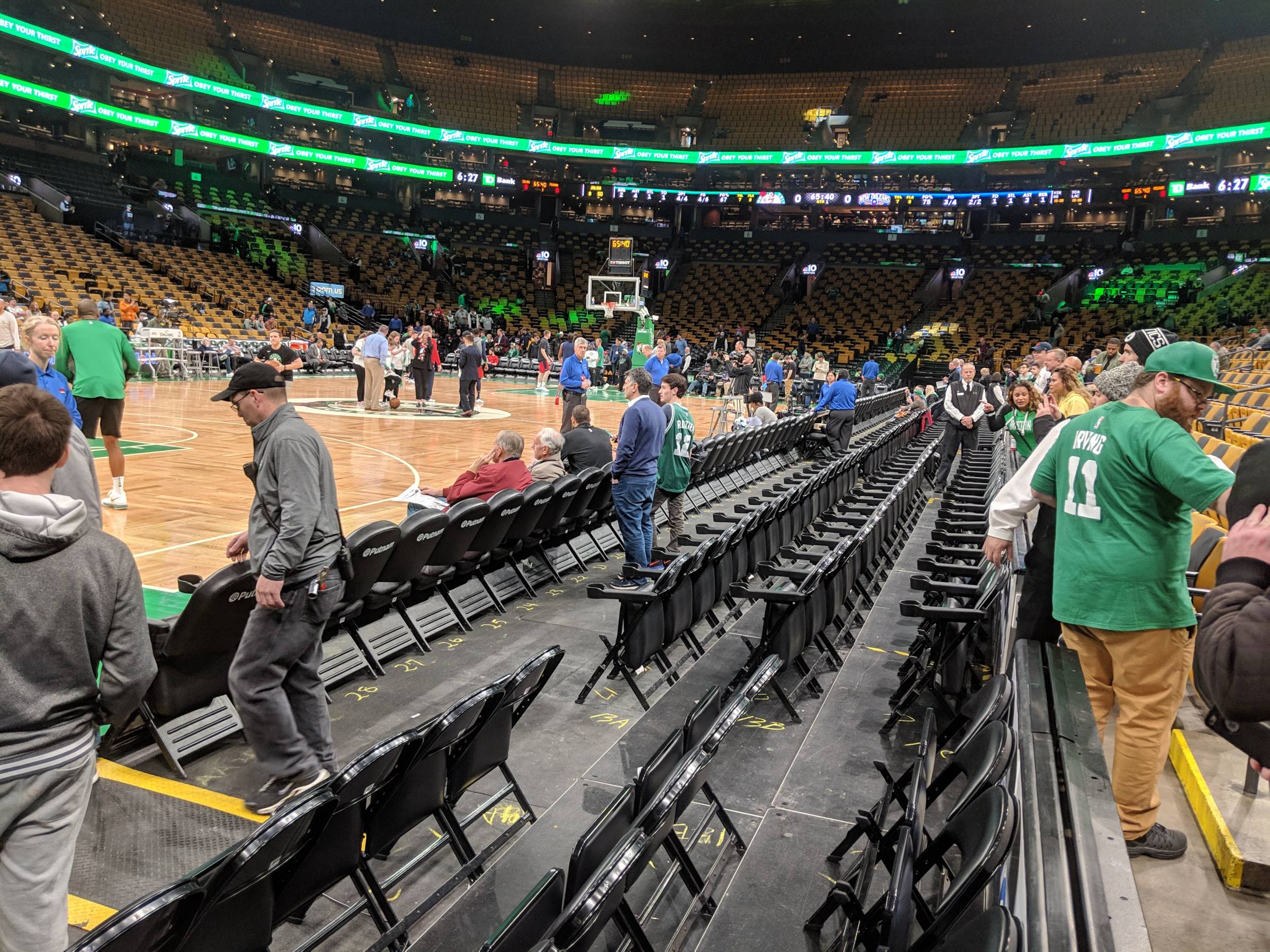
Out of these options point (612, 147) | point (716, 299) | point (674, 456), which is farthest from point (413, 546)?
point (612, 147)

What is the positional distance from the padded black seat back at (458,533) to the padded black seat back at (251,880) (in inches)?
109

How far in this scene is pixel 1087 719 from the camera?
2.20 meters

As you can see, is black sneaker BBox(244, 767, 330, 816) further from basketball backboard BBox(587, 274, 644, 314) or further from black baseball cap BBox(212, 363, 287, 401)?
basketball backboard BBox(587, 274, 644, 314)

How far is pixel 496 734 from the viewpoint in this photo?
293 centimetres

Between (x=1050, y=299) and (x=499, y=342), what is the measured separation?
21.0 metres

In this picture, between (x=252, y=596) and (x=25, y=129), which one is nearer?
(x=252, y=596)

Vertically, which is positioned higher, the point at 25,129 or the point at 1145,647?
the point at 25,129

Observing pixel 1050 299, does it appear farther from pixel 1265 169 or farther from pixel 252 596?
pixel 252 596

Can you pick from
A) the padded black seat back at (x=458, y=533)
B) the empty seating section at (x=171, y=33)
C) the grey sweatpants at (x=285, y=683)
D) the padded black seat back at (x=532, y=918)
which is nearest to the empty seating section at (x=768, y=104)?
the empty seating section at (x=171, y=33)

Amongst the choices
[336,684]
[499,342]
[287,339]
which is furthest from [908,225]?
[336,684]

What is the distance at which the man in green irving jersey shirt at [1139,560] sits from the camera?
250cm

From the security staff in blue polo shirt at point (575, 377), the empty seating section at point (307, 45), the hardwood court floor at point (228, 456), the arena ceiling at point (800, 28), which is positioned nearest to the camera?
the hardwood court floor at point (228, 456)

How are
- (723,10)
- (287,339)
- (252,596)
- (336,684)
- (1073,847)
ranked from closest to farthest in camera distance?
1. (1073,847)
2. (252,596)
3. (336,684)
4. (287,339)
5. (723,10)

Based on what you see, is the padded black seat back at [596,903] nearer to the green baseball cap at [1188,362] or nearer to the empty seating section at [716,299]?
the green baseball cap at [1188,362]
